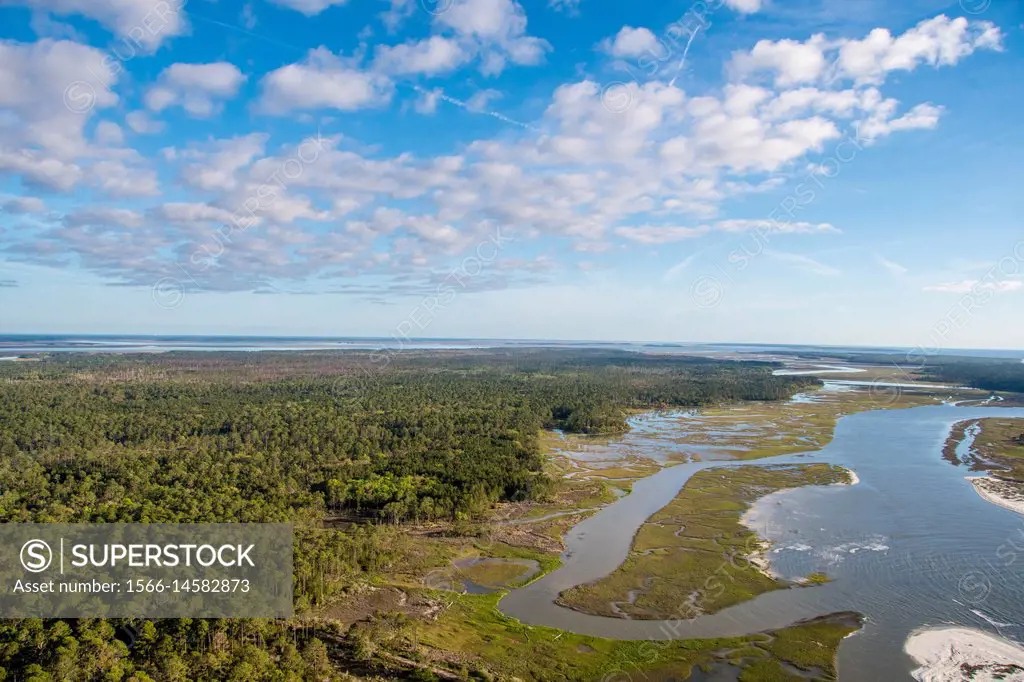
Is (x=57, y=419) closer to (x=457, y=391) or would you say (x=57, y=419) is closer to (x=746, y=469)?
(x=457, y=391)

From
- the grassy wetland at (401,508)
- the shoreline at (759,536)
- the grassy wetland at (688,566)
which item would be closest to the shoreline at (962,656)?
the grassy wetland at (401,508)

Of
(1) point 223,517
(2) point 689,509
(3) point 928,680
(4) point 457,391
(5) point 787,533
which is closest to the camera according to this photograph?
(3) point 928,680

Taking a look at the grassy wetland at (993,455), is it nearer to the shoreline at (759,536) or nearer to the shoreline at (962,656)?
the shoreline at (759,536)

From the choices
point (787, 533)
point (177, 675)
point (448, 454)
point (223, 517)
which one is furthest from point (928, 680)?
point (448, 454)

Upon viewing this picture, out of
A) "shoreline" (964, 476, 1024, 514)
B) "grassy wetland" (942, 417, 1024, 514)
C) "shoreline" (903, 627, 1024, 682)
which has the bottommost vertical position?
"shoreline" (903, 627, 1024, 682)

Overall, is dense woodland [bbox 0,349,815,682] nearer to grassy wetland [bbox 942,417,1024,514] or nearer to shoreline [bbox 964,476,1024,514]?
shoreline [bbox 964,476,1024,514]

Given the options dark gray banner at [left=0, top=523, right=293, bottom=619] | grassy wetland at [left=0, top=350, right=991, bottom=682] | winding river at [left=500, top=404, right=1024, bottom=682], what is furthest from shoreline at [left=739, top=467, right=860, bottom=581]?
dark gray banner at [left=0, top=523, right=293, bottom=619]
